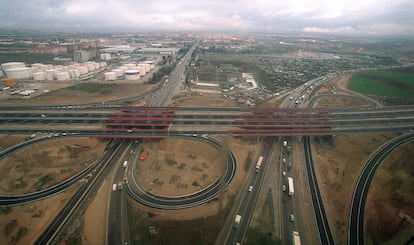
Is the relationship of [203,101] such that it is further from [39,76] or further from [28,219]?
[39,76]

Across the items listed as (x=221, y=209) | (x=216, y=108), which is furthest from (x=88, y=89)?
(x=221, y=209)

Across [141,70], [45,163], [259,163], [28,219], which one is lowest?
[28,219]

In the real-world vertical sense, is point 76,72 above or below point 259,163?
above

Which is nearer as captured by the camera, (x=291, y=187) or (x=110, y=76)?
(x=291, y=187)

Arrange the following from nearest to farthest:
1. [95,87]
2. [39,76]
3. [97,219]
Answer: [97,219] < [95,87] < [39,76]

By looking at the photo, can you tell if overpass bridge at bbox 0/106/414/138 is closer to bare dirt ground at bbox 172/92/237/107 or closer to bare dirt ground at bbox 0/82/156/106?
bare dirt ground at bbox 172/92/237/107

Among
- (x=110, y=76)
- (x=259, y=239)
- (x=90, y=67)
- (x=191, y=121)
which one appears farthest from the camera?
(x=90, y=67)

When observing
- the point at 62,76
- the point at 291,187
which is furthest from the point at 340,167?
the point at 62,76

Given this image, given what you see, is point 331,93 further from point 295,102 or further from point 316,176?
point 316,176
